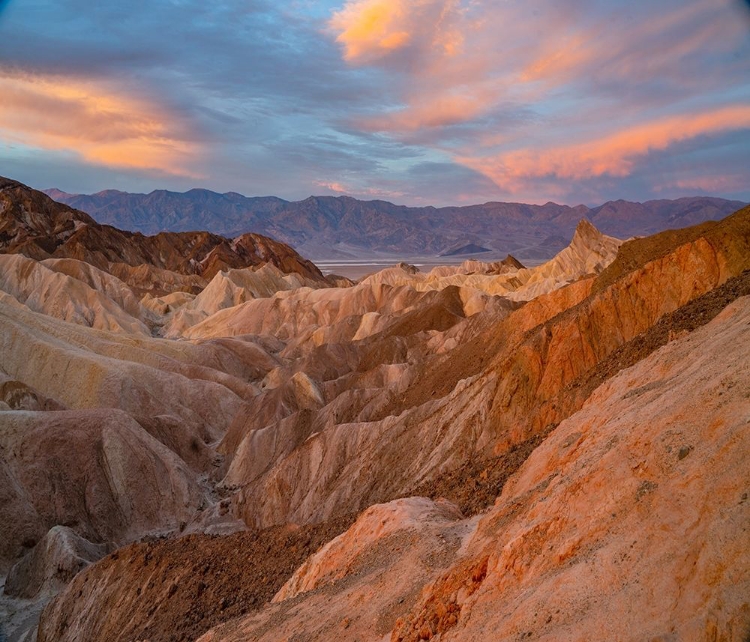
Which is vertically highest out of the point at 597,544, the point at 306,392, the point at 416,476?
the point at 597,544

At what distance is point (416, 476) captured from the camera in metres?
20.0

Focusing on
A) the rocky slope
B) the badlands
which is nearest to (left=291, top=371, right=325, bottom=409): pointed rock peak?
the badlands

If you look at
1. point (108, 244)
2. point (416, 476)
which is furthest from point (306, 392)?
point (108, 244)

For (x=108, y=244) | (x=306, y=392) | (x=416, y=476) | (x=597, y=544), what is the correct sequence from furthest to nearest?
1. (x=108, y=244)
2. (x=306, y=392)
3. (x=416, y=476)
4. (x=597, y=544)

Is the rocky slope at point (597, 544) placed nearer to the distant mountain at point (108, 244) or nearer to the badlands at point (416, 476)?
the badlands at point (416, 476)

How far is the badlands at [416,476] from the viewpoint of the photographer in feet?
20.9

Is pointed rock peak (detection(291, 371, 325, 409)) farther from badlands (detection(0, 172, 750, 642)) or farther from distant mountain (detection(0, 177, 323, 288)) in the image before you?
distant mountain (detection(0, 177, 323, 288))

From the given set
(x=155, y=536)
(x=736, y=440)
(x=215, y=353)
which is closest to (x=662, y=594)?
(x=736, y=440)

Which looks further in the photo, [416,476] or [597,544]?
[416,476]

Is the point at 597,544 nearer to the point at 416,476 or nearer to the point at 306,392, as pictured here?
the point at 416,476

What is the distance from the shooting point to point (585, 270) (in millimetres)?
76188

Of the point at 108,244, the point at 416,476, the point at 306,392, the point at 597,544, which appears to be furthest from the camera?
the point at 108,244

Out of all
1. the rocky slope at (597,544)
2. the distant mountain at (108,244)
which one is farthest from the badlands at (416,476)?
the distant mountain at (108,244)

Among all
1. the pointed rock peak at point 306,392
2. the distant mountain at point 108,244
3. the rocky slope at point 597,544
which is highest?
the distant mountain at point 108,244
